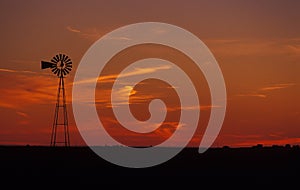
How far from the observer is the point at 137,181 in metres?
39.4

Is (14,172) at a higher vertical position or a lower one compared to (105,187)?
higher

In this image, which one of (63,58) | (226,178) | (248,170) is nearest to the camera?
(226,178)

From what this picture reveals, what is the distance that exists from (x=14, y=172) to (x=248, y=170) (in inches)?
750

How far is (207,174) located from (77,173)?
984 centimetres

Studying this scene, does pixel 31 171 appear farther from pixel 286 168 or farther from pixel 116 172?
pixel 286 168

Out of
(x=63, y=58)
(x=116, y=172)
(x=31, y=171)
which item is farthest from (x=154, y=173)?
(x=63, y=58)

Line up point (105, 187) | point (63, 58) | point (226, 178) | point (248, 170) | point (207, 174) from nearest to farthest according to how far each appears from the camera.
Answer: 1. point (105, 187)
2. point (226, 178)
3. point (207, 174)
4. point (248, 170)
5. point (63, 58)

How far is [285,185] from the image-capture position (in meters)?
37.8

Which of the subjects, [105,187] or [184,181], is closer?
[105,187]

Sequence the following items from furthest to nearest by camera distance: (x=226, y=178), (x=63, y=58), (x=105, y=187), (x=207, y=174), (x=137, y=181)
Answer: (x=63, y=58)
(x=207, y=174)
(x=226, y=178)
(x=137, y=181)
(x=105, y=187)

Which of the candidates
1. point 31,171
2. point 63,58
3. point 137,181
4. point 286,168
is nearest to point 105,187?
point 137,181

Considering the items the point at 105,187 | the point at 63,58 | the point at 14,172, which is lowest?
the point at 105,187

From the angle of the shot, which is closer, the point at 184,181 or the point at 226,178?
the point at 184,181

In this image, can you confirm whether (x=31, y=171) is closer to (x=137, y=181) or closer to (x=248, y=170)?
(x=137, y=181)
